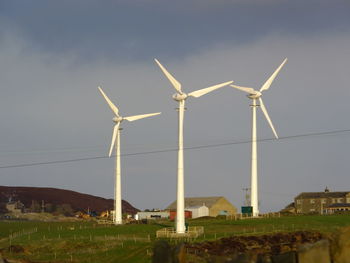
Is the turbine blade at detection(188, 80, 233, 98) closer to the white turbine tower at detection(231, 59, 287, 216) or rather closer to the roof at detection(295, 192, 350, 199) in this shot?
the white turbine tower at detection(231, 59, 287, 216)

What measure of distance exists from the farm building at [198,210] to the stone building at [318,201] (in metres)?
29.4

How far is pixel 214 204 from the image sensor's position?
15975 cm

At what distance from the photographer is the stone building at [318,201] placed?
172000mm

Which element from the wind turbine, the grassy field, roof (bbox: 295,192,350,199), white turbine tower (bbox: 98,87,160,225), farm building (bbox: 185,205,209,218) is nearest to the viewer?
the grassy field

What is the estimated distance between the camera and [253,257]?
111ft

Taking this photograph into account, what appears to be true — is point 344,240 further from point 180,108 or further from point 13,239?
point 13,239

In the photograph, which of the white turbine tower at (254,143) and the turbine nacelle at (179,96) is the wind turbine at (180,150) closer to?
the turbine nacelle at (179,96)

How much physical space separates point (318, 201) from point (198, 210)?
41.1 m

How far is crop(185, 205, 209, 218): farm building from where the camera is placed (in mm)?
150250

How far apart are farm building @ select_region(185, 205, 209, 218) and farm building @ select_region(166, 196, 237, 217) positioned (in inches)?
113

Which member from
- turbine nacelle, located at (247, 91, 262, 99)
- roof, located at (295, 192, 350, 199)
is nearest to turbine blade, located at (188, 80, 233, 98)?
turbine nacelle, located at (247, 91, 262, 99)

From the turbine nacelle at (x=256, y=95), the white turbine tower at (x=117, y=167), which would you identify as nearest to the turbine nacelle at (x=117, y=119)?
the white turbine tower at (x=117, y=167)

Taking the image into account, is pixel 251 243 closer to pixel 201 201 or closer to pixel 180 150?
pixel 180 150

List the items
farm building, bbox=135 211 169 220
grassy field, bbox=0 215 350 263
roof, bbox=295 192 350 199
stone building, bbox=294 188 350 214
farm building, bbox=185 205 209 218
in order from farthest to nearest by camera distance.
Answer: roof, bbox=295 192 350 199 < stone building, bbox=294 188 350 214 < farm building, bbox=135 211 169 220 < farm building, bbox=185 205 209 218 < grassy field, bbox=0 215 350 263
